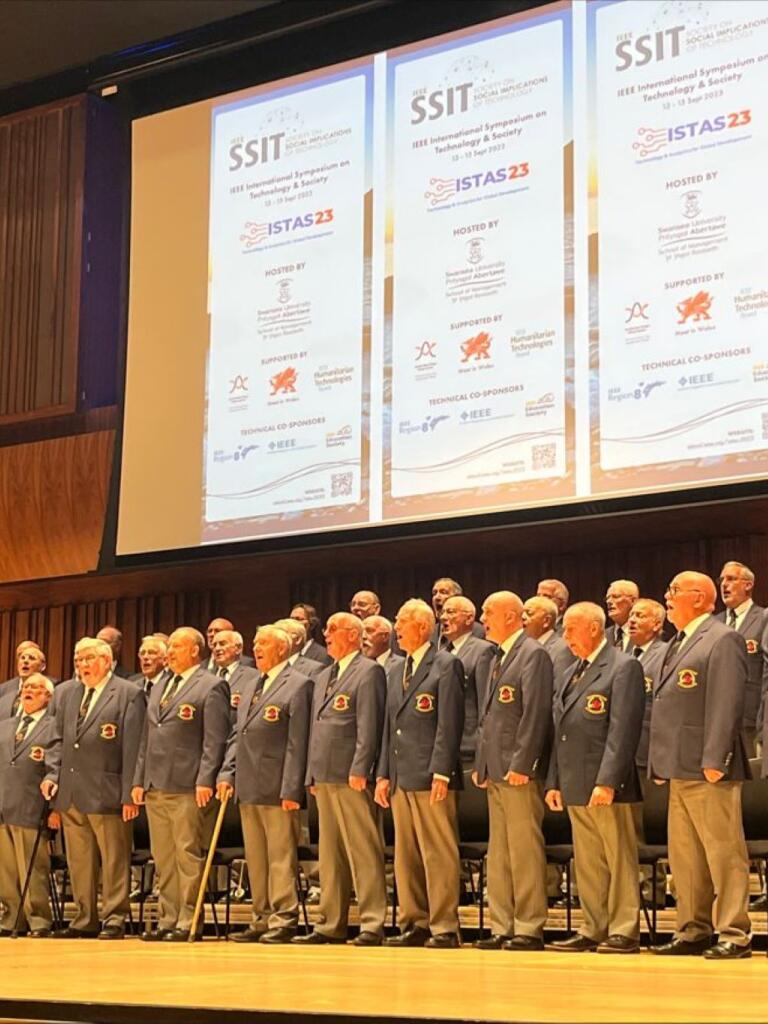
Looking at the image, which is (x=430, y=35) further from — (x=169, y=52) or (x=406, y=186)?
(x=169, y=52)

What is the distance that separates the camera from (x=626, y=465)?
698 centimetres

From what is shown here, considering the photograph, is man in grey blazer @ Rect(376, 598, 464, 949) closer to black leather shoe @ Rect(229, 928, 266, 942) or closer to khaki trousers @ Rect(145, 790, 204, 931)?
black leather shoe @ Rect(229, 928, 266, 942)

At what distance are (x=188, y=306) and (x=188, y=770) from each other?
3.08 m

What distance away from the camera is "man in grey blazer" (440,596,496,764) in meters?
6.42

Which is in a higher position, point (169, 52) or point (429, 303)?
point (169, 52)

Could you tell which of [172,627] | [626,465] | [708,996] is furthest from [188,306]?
[708,996]

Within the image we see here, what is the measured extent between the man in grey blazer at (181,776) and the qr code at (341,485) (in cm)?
134

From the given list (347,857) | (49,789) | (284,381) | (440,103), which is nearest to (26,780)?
(49,789)

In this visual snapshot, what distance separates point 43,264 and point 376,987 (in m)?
7.55

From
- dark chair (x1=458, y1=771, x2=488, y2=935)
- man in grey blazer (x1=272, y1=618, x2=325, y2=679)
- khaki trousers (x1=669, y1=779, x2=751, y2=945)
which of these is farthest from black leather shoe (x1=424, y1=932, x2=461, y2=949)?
man in grey blazer (x1=272, y1=618, x2=325, y2=679)

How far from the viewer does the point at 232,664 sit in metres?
7.51

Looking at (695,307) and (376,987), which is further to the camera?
(695,307)

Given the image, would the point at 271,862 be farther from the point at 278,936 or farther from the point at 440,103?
the point at 440,103

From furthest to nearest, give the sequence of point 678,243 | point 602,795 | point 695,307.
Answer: point 678,243 < point 695,307 < point 602,795
